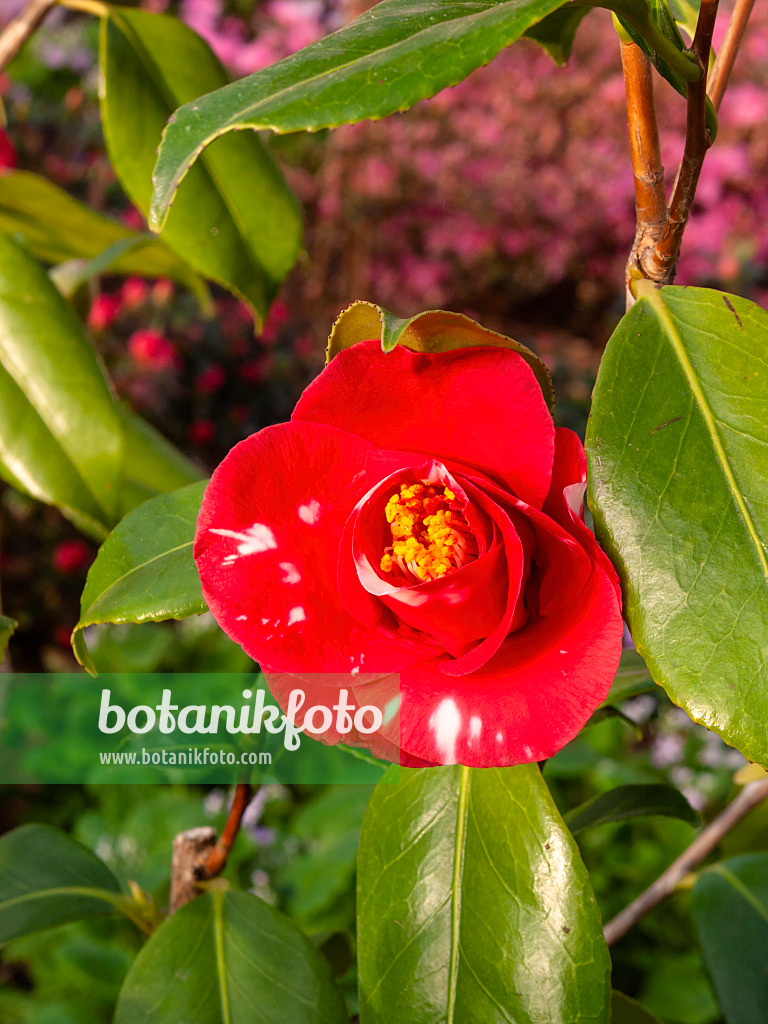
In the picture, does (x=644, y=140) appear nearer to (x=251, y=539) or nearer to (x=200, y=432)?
(x=251, y=539)

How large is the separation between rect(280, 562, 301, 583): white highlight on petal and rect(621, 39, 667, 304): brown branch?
0.23 m

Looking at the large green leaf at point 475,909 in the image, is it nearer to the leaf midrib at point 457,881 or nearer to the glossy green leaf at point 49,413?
the leaf midrib at point 457,881

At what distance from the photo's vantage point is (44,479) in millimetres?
768

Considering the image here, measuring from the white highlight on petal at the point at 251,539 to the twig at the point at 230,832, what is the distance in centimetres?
27

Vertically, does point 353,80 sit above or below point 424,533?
above

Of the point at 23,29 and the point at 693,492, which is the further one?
the point at 23,29

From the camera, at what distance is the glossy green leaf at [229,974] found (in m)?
0.53

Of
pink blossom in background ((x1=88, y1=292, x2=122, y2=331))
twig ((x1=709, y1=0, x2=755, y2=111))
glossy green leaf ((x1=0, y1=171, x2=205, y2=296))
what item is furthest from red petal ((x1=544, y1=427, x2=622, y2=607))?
pink blossom in background ((x1=88, y1=292, x2=122, y2=331))

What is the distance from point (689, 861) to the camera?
32.8 inches

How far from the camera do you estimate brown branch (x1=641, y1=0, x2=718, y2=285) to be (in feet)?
1.19

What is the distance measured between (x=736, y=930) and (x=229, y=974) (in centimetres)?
47

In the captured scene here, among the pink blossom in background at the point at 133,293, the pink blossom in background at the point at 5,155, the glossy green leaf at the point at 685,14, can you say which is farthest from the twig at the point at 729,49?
the pink blossom in background at the point at 133,293

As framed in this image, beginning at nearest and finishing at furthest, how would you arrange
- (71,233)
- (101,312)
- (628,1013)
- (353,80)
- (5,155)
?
(353,80), (628,1013), (71,233), (5,155), (101,312)

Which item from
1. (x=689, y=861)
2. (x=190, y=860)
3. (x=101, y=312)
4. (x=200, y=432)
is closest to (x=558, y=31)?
(x=190, y=860)
